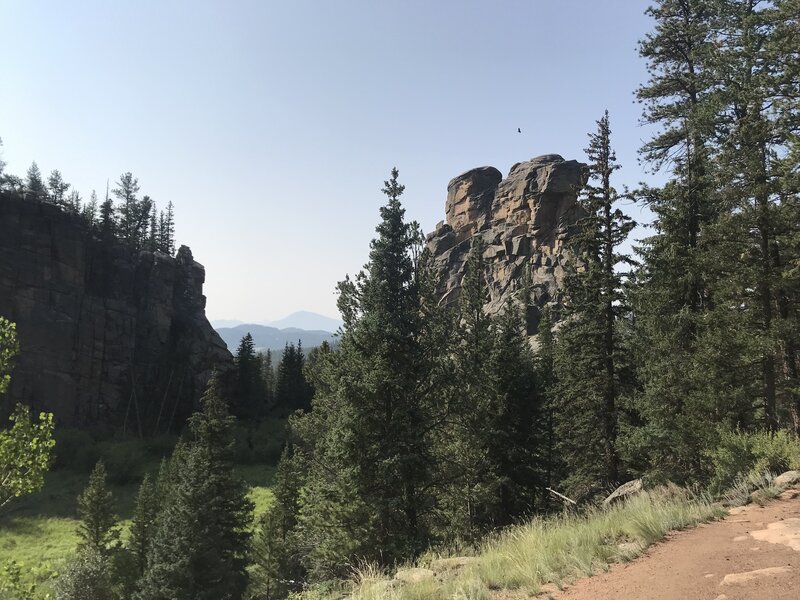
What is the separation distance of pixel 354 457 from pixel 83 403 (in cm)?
6814

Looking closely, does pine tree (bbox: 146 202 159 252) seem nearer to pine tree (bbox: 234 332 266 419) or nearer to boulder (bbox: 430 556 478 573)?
pine tree (bbox: 234 332 266 419)

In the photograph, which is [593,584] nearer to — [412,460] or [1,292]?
[412,460]

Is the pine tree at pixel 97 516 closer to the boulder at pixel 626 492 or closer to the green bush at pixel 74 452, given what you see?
the green bush at pixel 74 452

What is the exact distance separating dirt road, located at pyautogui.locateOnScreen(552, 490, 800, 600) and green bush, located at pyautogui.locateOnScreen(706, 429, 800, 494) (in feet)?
11.9

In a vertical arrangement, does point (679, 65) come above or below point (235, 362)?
above

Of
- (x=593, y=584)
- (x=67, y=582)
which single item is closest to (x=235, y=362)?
(x=67, y=582)

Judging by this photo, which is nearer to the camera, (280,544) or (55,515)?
(280,544)

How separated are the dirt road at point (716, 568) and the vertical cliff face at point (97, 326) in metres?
75.2

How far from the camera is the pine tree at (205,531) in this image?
68.9 ft

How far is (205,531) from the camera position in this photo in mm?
21688

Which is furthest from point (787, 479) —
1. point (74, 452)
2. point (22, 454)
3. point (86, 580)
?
point (74, 452)

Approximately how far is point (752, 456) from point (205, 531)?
21.6 metres

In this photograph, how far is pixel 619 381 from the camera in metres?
20.3

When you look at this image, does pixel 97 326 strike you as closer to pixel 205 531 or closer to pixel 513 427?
pixel 205 531
